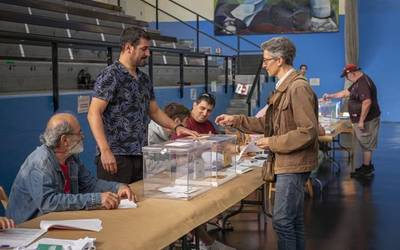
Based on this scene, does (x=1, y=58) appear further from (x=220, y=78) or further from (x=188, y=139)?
(x=220, y=78)

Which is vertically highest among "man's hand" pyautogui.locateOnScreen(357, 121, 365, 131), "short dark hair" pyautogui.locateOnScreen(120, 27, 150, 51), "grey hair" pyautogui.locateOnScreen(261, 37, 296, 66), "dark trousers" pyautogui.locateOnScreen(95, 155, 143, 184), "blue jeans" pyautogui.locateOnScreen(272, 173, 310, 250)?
"short dark hair" pyautogui.locateOnScreen(120, 27, 150, 51)

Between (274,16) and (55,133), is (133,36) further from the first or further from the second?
(274,16)

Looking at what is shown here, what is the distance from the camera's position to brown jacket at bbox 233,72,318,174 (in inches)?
130

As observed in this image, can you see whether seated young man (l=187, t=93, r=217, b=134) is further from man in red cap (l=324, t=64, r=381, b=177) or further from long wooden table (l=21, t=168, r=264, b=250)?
man in red cap (l=324, t=64, r=381, b=177)

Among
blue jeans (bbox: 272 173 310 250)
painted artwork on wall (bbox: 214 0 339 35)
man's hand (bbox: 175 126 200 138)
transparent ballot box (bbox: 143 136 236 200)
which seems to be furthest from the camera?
painted artwork on wall (bbox: 214 0 339 35)

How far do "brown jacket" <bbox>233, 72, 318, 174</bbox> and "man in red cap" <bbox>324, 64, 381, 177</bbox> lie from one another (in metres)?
4.59

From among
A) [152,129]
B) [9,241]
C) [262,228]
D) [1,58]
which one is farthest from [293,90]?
[1,58]

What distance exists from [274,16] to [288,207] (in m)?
12.8

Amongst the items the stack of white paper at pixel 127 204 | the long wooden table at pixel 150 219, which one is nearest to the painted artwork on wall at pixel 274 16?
the long wooden table at pixel 150 219

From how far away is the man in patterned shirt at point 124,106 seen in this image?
3529 mm

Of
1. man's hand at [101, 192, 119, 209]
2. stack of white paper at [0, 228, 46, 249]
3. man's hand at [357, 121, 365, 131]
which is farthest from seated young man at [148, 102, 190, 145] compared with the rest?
man's hand at [357, 121, 365, 131]

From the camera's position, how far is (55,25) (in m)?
7.61

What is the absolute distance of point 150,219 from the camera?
8.62ft

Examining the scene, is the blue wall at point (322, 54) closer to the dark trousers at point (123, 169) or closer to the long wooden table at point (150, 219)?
the dark trousers at point (123, 169)
